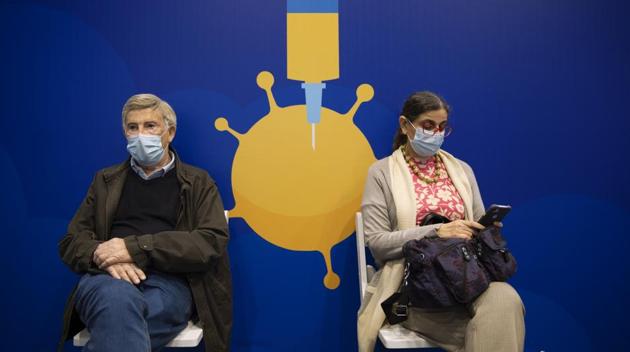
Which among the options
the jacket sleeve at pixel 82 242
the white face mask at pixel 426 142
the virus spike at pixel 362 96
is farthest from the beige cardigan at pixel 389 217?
the jacket sleeve at pixel 82 242

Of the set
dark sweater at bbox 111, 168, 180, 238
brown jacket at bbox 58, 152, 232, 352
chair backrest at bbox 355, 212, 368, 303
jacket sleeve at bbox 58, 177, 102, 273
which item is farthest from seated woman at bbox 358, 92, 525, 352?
jacket sleeve at bbox 58, 177, 102, 273

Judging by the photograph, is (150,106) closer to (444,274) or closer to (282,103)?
(282,103)

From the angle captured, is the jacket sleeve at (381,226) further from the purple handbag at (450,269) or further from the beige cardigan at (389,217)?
the purple handbag at (450,269)

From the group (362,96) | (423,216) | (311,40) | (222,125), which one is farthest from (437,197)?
(222,125)

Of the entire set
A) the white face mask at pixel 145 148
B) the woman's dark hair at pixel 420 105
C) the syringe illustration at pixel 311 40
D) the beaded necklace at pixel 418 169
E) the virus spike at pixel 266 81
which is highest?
the syringe illustration at pixel 311 40

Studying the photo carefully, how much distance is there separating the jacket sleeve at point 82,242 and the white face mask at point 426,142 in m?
1.45

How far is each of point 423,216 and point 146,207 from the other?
1230mm

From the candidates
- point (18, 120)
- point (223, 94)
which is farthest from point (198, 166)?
point (18, 120)

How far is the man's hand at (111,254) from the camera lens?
6.49 feet

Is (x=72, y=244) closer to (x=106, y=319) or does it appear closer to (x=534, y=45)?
(x=106, y=319)

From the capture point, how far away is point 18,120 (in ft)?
8.28

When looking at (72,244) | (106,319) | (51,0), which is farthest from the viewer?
(51,0)

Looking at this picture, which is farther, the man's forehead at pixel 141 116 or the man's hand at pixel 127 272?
the man's forehead at pixel 141 116

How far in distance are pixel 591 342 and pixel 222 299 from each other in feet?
6.41
